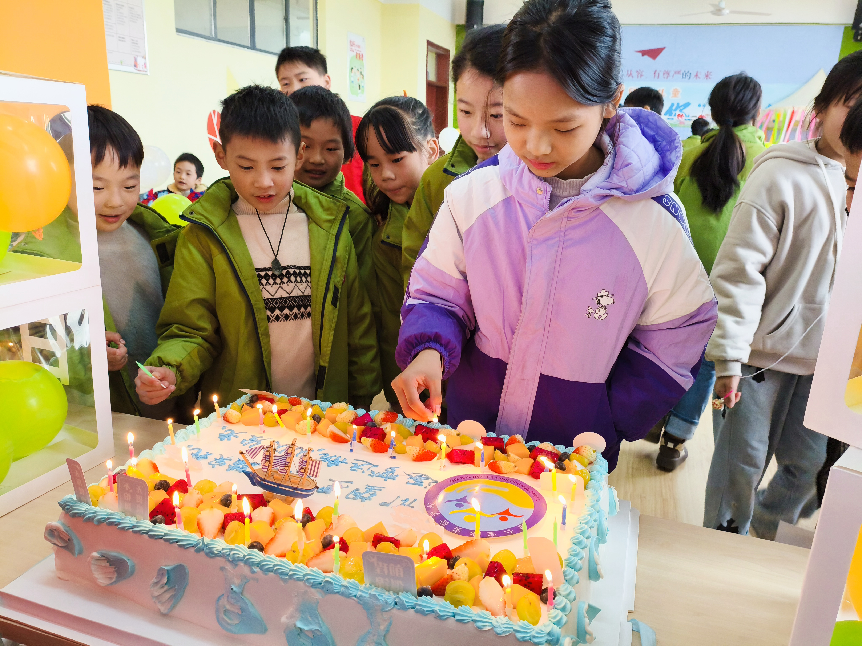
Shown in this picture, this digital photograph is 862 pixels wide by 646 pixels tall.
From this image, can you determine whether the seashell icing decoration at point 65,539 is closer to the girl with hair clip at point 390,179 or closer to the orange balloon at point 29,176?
the orange balloon at point 29,176

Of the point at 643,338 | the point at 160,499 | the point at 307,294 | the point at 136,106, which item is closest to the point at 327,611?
the point at 160,499

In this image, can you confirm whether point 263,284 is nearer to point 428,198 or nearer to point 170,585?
point 428,198

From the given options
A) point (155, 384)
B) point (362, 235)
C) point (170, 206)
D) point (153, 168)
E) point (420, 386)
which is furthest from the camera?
point (153, 168)

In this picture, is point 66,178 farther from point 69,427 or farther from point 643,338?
point 643,338

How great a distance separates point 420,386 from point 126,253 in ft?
3.35

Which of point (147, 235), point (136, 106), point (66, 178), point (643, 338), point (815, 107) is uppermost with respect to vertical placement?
point (136, 106)

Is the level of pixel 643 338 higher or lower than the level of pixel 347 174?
lower

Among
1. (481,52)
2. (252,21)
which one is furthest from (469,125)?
(252,21)

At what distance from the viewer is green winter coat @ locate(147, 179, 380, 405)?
1524mm

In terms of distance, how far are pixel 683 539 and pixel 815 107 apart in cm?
115

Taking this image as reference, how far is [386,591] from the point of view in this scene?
0.80 m

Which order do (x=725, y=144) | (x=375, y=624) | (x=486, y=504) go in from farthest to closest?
(x=725, y=144) < (x=486, y=504) < (x=375, y=624)

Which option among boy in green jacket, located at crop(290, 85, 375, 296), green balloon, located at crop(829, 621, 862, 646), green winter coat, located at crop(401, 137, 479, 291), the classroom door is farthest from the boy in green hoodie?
the classroom door

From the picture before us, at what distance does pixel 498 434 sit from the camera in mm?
1301
